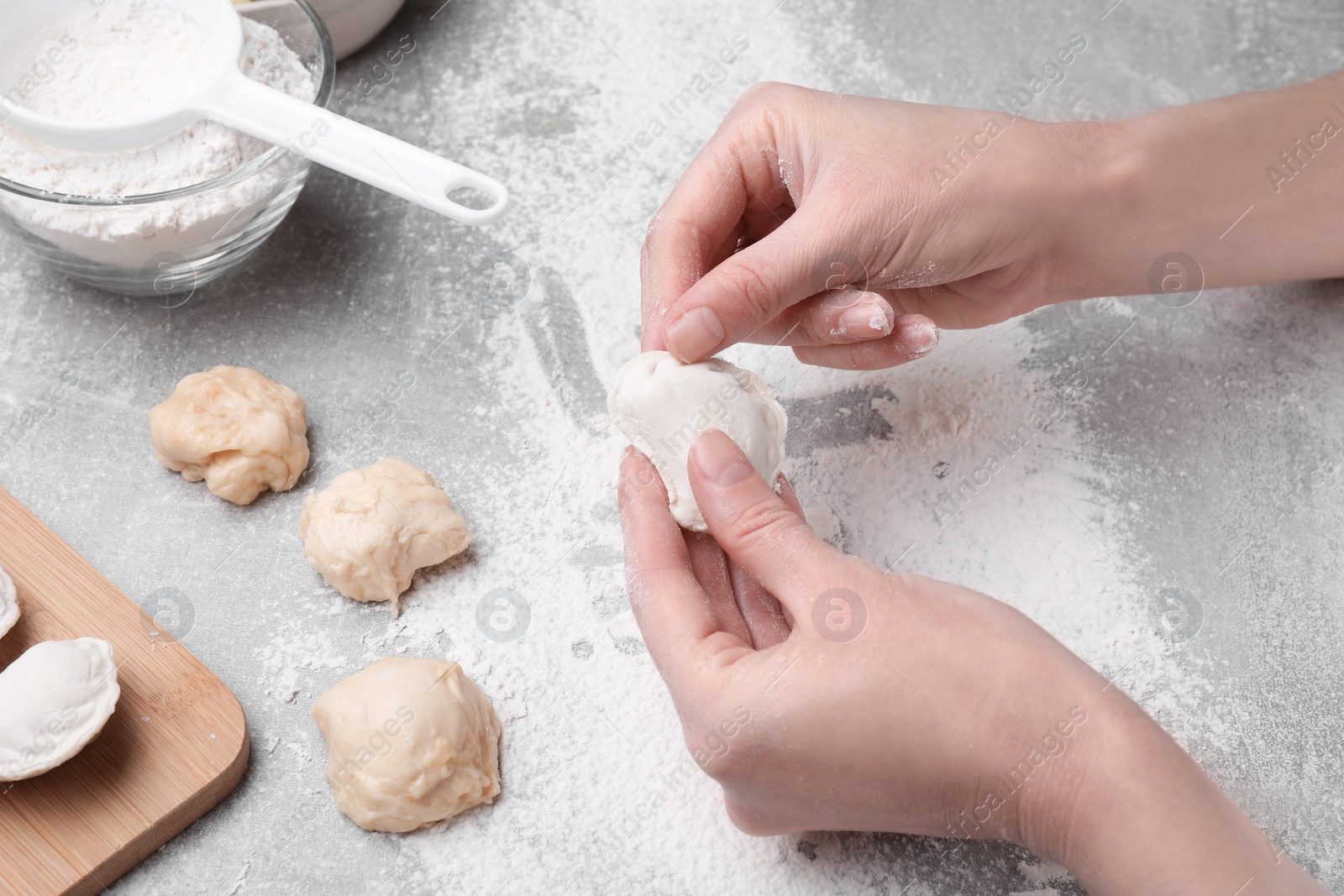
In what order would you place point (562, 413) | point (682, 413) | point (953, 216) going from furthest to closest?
point (562, 413)
point (953, 216)
point (682, 413)

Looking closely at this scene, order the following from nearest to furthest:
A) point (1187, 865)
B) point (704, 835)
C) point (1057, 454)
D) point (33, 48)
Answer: point (1187, 865)
point (704, 835)
point (33, 48)
point (1057, 454)

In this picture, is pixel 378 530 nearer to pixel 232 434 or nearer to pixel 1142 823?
pixel 232 434

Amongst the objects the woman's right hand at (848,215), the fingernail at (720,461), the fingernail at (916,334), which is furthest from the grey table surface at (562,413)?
the fingernail at (720,461)

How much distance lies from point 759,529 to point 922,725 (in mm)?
316

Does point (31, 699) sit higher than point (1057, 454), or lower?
lower

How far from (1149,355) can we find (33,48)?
213 centimetres

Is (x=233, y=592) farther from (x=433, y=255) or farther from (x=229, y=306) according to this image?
(x=433, y=255)

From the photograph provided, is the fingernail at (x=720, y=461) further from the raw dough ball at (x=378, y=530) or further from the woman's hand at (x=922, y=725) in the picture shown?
the raw dough ball at (x=378, y=530)

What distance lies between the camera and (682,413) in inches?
58.6

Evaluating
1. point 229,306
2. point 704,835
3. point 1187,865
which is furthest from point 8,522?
point 1187,865

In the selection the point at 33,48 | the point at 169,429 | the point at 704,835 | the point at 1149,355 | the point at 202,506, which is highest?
the point at 33,48

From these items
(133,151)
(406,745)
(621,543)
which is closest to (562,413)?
(621,543)

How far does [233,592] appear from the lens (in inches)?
65.5

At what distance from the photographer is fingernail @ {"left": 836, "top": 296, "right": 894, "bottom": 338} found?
1562 millimetres
